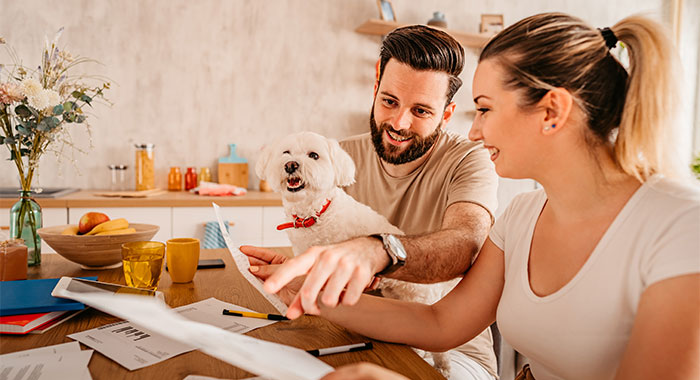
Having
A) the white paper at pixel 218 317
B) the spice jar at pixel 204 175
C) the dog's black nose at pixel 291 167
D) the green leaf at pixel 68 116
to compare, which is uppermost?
the green leaf at pixel 68 116

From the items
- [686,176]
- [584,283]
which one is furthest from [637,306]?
A: [686,176]

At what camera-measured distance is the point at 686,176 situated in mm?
867

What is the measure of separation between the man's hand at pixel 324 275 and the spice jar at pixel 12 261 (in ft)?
2.68

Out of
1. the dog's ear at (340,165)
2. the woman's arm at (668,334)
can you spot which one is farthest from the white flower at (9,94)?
the woman's arm at (668,334)

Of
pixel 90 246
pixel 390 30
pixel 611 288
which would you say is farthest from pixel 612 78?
pixel 390 30

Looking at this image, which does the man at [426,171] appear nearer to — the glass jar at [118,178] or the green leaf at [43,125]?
the green leaf at [43,125]

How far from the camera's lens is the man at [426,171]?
1.14 metres

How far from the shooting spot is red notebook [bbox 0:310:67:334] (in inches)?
32.0

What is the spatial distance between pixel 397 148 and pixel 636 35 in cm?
84

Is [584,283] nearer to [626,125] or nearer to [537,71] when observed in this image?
[626,125]

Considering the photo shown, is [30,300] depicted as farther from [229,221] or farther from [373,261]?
[229,221]

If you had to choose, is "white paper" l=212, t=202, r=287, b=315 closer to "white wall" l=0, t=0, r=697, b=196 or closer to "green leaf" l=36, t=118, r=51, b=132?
"green leaf" l=36, t=118, r=51, b=132

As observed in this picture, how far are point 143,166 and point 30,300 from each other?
102 inches

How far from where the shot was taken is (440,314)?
1.05 meters
